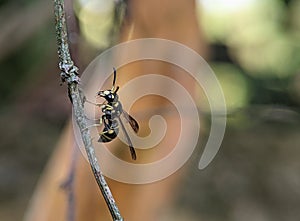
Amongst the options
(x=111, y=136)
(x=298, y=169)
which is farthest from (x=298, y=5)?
(x=111, y=136)

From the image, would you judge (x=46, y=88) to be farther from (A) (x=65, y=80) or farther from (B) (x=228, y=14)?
(A) (x=65, y=80)

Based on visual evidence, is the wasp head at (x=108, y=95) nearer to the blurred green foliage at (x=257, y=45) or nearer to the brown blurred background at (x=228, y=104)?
the brown blurred background at (x=228, y=104)

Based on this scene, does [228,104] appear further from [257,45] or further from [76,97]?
[76,97]

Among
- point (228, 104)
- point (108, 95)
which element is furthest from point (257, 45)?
point (108, 95)

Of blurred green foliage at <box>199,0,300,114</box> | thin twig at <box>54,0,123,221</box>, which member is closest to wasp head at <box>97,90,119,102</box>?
thin twig at <box>54,0,123,221</box>

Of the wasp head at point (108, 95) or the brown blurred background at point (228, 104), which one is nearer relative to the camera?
the wasp head at point (108, 95)

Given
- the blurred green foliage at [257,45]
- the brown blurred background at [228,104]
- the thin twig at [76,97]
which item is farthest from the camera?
the blurred green foliage at [257,45]

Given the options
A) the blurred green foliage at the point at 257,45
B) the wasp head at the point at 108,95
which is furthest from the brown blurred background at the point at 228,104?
the wasp head at the point at 108,95

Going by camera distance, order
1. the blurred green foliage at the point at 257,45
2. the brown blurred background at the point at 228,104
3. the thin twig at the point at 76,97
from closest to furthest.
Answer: the thin twig at the point at 76,97
the brown blurred background at the point at 228,104
the blurred green foliage at the point at 257,45

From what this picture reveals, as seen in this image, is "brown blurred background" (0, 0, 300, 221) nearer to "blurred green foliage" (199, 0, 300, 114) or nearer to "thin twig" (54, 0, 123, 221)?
"blurred green foliage" (199, 0, 300, 114)
